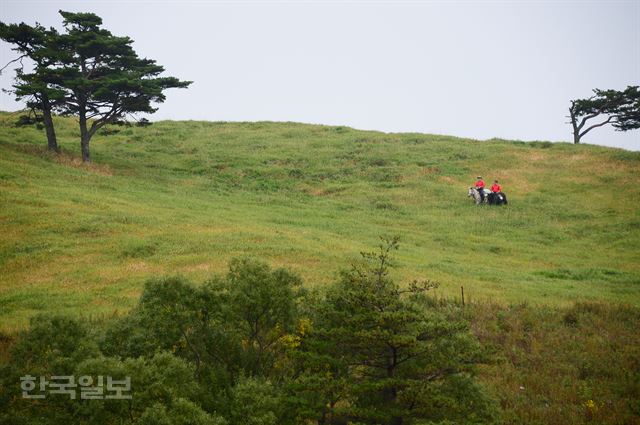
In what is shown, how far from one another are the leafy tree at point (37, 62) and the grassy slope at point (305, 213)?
13.1 ft

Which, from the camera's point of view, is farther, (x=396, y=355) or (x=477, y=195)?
(x=477, y=195)

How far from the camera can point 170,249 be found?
23.4 m

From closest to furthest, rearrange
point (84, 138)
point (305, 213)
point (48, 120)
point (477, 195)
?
point (305, 213)
point (477, 195)
point (48, 120)
point (84, 138)

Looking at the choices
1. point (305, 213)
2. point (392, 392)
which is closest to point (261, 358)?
point (392, 392)

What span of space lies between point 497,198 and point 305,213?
577 inches

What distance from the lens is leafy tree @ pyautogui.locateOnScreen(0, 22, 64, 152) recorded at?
37.1m

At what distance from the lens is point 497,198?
1533 inches

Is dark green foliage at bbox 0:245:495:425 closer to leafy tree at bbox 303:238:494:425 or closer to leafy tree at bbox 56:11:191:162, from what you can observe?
leafy tree at bbox 303:238:494:425

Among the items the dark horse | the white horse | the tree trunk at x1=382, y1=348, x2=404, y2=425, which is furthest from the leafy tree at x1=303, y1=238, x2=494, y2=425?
the dark horse

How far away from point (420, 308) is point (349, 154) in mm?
43855

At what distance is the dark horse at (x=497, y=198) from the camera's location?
38812mm

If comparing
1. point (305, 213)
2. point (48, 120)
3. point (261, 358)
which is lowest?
point (261, 358)

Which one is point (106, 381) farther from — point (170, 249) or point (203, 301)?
point (170, 249)

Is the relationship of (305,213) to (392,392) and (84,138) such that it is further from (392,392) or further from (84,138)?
(392,392)
